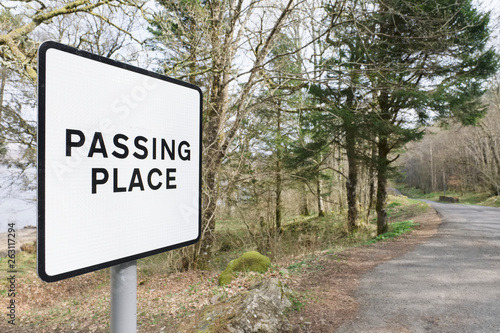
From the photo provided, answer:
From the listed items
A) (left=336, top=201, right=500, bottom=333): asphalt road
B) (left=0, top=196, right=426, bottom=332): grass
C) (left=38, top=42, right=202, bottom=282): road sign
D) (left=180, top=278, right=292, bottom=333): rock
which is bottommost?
(left=0, top=196, right=426, bottom=332): grass

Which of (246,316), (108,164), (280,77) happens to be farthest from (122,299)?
(280,77)

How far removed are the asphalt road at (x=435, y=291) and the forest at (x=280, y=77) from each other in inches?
128

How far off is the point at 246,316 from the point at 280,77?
379 cm

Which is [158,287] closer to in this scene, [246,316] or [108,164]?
[246,316]

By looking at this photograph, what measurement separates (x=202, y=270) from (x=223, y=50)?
204 inches

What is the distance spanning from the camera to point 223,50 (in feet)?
19.2

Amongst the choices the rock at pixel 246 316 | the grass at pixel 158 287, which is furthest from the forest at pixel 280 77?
the rock at pixel 246 316

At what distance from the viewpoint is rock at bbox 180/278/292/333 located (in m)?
3.20

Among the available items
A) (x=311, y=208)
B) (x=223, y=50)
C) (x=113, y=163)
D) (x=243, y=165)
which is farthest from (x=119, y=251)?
(x=311, y=208)

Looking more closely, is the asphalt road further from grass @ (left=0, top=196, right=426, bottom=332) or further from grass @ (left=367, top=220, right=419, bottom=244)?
grass @ (left=367, top=220, right=419, bottom=244)

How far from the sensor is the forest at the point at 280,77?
5008 mm

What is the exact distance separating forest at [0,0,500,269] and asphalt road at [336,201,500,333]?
3258mm

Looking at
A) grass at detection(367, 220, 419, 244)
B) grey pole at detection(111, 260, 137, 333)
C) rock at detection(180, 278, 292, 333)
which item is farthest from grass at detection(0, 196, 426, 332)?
grey pole at detection(111, 260, 137, 333)

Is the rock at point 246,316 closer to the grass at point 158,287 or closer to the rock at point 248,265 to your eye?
the grass at point 158,287
